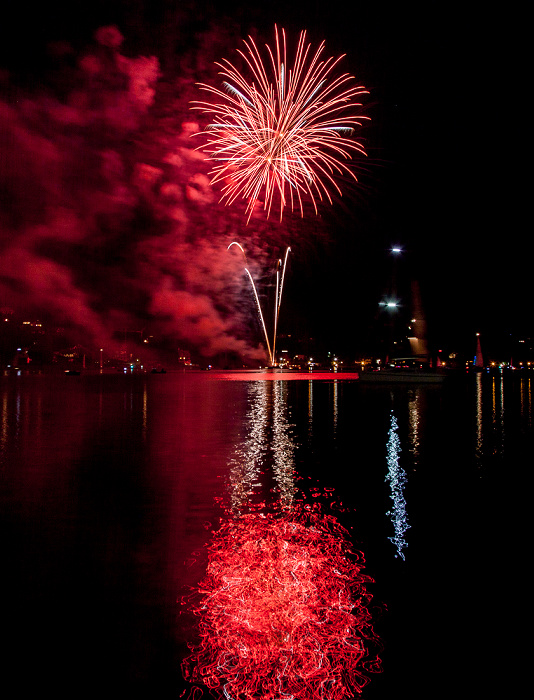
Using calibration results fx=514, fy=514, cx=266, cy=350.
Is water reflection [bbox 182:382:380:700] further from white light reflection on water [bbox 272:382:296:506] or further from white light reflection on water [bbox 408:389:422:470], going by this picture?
white light reflection on water [bbox 408:389:422:470]

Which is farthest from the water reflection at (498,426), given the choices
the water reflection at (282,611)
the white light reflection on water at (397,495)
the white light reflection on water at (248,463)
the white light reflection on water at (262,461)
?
the water reflection at (282,611)

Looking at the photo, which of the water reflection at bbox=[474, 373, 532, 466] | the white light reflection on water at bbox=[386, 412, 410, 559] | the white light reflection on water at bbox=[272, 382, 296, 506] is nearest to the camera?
the white light reflection on water at bbox=[386, 412, 410, 559]

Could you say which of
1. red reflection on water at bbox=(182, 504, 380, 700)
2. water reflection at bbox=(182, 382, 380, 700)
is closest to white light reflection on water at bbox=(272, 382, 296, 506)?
water reflection at bbox=(182, 382, 380, 700)

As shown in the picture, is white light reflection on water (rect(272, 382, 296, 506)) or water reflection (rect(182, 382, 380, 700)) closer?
water reflection (rect(182, 382, 380, 700))

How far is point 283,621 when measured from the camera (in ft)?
10.6

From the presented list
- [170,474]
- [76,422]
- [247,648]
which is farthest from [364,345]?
[247,648]

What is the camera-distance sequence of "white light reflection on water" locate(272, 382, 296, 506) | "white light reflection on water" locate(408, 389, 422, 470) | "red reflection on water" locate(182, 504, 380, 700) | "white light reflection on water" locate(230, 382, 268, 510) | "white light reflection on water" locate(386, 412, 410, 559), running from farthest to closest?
"white light reflection on water" locate(408, 389, 422, 470) < "white light reflection on water" locate(272, 382, 296, 506) < "white light reflection on water" locate(230, 382, 268, 510) < "white light reflection on water" locate(386, 412, 410, 559) < "red reflection on water" locate(182, 504, 380, 700)

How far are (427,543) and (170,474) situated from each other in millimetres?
3883

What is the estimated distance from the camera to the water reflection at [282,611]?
8.96ft

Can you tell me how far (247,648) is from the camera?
2.97 metres

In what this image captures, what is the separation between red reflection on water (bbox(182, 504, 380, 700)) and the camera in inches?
Result: 107

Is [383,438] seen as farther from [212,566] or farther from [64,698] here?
[64,698]

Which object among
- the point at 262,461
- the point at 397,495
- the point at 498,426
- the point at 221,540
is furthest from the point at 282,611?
the point at 498,426

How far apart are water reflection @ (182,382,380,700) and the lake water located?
4 centimetres
